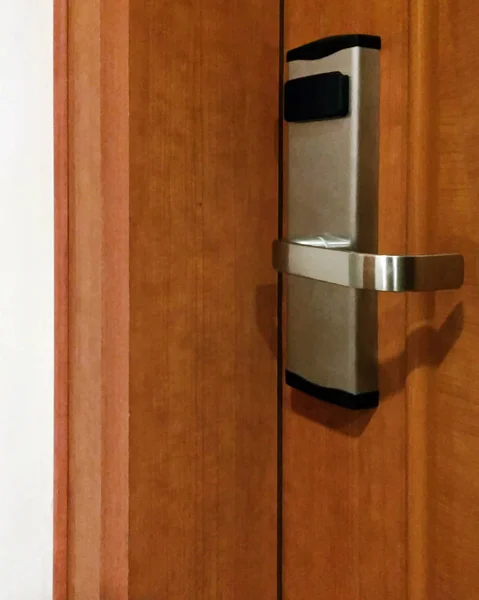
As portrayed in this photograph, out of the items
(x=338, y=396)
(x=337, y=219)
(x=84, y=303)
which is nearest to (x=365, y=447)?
(x=338, y=396)

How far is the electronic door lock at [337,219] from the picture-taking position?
0.42 meters

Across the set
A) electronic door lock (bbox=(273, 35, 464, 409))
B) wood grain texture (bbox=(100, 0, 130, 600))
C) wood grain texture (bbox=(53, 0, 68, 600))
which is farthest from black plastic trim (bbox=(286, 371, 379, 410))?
wood grain texture (bbox=(53, 0, 68, 600))

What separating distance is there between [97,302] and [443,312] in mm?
254

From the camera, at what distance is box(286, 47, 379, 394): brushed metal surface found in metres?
0.42

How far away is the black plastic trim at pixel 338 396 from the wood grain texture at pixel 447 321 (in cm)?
3

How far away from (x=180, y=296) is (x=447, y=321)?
18cm

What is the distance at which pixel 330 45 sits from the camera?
0.43 meters

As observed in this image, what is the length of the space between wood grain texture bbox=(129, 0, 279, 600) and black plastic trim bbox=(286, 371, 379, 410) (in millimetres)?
51

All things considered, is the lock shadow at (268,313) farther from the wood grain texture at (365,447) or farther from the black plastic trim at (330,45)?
the black plastic trim at (330,45)

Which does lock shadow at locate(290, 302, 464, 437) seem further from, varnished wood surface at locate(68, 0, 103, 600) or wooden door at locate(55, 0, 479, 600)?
varnished wood surface at locate(68, 0, 103, 600)

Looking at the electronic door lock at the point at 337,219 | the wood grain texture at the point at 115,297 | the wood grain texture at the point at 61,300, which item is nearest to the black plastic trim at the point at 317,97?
the electronic door lock at the point at 337,219
